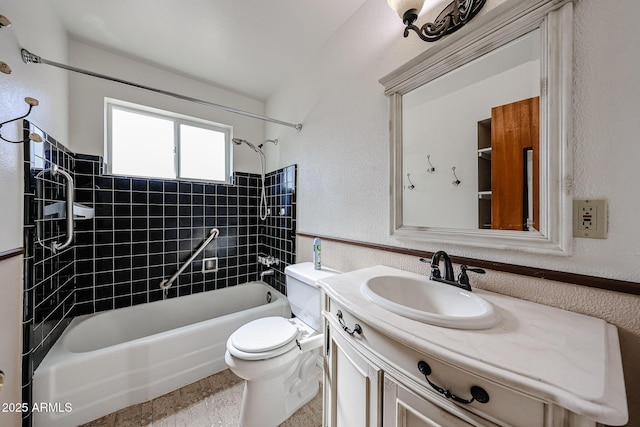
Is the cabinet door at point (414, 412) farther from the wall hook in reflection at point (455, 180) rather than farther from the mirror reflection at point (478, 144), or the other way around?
the wall hook in reflection at point (455, 180)

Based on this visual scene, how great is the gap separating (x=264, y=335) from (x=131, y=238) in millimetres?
1607

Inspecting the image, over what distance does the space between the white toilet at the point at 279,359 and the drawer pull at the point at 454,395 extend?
90 cm

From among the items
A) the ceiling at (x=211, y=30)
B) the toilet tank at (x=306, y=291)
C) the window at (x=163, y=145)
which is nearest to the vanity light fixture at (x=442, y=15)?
the ceiling at (x=211, y=30)

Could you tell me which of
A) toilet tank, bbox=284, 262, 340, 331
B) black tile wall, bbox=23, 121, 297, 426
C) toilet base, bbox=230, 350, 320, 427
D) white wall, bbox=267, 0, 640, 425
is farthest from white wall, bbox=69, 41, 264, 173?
toilet base, bbox=230, 350, 320, 427

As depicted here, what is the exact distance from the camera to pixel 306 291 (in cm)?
157

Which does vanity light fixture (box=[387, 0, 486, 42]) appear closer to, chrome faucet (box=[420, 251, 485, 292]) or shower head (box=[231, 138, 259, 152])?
chrome faucet (box=[420, 251, 485, 292])

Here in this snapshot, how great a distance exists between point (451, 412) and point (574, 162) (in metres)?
0.83

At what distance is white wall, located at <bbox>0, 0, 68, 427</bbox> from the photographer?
3.33 ft

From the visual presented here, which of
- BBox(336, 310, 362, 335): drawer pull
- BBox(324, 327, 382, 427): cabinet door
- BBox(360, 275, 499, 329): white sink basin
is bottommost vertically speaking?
BBox(324, 327, 382, 427): cabinet door

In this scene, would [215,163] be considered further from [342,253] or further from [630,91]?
[630,91]

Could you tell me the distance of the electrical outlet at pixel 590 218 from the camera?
2.21 ft

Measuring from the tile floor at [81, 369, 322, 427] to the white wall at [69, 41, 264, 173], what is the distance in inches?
77.3

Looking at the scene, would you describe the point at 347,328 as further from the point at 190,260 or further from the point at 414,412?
the point at 190,260

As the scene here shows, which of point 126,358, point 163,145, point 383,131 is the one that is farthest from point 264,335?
point 163,145
